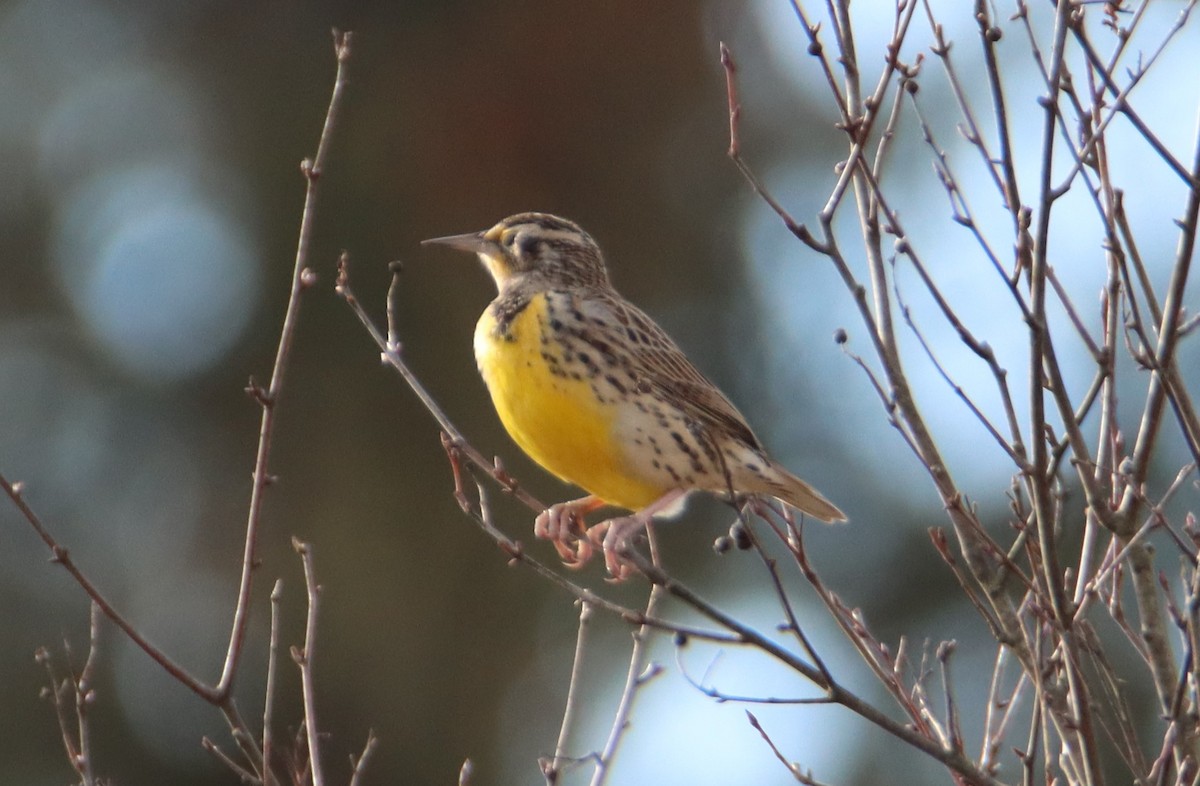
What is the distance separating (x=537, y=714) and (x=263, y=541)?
366 cm

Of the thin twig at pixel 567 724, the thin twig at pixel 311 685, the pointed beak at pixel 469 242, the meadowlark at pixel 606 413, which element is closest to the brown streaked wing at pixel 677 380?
the meadowlark at pixel 606 413

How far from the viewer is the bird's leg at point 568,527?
618cm

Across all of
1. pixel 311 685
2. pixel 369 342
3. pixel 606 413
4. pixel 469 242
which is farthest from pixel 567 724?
pixel 369 342

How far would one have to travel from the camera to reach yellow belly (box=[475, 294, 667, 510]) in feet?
20.8

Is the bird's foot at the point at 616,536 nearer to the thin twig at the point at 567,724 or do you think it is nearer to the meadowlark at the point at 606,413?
the meadowlark at the point at 606,413

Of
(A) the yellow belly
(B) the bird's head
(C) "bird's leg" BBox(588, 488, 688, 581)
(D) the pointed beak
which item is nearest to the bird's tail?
(C) "bird's leg" BBox(588, 488, 688, 581)

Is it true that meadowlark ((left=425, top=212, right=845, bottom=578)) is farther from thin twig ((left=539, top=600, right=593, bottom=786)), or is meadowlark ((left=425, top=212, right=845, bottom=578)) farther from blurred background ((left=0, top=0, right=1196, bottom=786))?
blurred background ((left=0, top=0, right=1196, bottom=786))

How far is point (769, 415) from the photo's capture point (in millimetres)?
18969

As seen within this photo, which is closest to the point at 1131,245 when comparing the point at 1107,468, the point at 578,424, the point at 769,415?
the point at 1107,468

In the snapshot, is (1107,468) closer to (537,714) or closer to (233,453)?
(537,714)

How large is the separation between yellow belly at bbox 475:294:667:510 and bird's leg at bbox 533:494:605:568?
167mm

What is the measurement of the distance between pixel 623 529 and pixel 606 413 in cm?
46

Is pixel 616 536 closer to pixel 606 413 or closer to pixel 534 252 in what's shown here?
pixel 606 413

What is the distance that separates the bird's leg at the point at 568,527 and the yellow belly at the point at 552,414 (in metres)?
0.17
